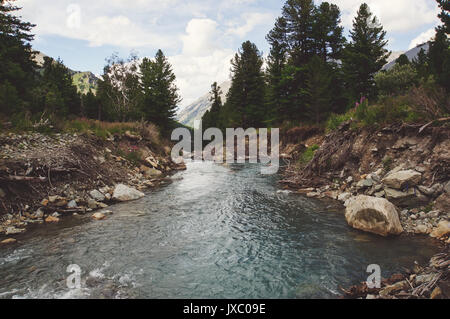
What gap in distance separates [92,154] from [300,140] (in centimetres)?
2316

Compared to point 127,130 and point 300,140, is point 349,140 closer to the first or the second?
point 300,140

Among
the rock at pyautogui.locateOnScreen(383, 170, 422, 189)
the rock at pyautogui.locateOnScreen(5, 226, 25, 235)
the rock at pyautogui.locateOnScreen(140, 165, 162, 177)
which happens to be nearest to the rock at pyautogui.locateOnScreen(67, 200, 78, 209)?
the rock at pyautogui.locateOnScreen(5, 226, 25, 235)

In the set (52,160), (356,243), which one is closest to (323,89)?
(356,243)

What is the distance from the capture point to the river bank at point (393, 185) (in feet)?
18.2

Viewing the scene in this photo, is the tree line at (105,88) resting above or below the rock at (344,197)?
above

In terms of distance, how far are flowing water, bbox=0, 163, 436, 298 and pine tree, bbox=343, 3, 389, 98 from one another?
827 inches

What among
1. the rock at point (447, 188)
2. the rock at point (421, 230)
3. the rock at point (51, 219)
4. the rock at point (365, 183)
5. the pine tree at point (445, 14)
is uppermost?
the pine tree at point (445, 14)

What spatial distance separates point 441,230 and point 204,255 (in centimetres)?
709

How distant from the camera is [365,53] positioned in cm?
2630

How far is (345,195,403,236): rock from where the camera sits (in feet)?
26.0

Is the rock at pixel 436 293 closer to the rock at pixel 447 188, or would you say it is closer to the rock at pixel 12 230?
the rock at pixel 447 188

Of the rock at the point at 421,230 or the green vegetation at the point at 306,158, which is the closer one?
the rock at the point at 421,230

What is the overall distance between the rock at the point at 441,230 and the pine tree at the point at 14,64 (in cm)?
2246

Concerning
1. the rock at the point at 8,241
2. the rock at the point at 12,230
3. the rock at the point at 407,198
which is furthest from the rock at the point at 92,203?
the rock at the point at 407,198
